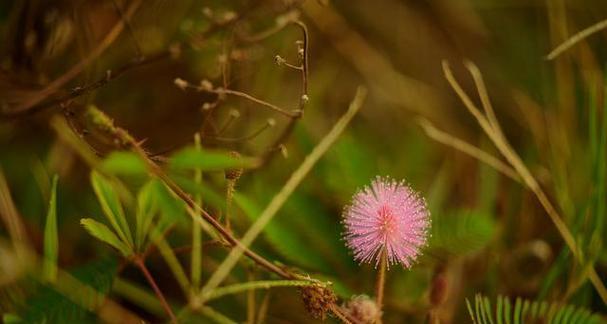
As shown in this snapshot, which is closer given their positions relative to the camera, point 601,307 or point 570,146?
point 601,307

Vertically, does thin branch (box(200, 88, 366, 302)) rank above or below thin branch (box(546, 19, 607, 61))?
below

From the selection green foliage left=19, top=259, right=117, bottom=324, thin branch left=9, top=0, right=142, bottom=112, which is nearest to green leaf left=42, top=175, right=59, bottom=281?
green foliage left=19, top=259, right=117, bottom=324

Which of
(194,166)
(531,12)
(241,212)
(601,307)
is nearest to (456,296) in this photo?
(601,307)

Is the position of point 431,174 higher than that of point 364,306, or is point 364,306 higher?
point 431,174

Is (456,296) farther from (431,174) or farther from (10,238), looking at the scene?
(10,238)

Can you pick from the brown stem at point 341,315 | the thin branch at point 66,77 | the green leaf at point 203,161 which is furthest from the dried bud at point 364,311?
the thin branch at point 66,77

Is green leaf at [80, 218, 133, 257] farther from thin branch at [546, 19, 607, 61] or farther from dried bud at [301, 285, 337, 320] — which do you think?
thin branch at [546, 19, 607, 61]
